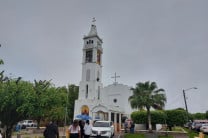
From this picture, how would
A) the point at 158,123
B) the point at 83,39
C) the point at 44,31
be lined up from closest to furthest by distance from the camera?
1. the point at 44,31
2. the point at 158,123
3. the point at 83,39

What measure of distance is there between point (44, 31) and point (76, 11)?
132 inches

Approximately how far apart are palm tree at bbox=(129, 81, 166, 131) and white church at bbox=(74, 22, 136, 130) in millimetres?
6040

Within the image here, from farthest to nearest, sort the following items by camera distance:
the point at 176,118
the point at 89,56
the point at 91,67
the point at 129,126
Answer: the point at 89,56
the point at 91,67
the point at 176,118
the point at 129,126

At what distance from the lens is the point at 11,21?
54.2ft

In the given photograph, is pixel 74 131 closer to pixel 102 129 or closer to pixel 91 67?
pixel 102 129

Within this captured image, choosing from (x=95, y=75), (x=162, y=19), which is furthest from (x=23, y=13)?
(x=95, y=75)

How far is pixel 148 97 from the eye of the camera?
3256 cm

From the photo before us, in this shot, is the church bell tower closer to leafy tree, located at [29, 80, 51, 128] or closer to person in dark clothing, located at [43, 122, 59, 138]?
leafy tree, located at [29, 80, 51, 128]

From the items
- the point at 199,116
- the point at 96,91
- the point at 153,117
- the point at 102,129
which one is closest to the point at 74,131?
the point at 102,129

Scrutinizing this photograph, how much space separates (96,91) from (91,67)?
4385 millimetres

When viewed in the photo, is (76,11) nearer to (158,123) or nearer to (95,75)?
(158,123)

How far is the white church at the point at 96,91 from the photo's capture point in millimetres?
38750

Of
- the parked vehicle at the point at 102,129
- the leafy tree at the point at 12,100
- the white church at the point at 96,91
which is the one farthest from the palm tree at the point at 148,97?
the leafy tree at the point at 12,100

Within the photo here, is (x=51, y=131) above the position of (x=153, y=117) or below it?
below
